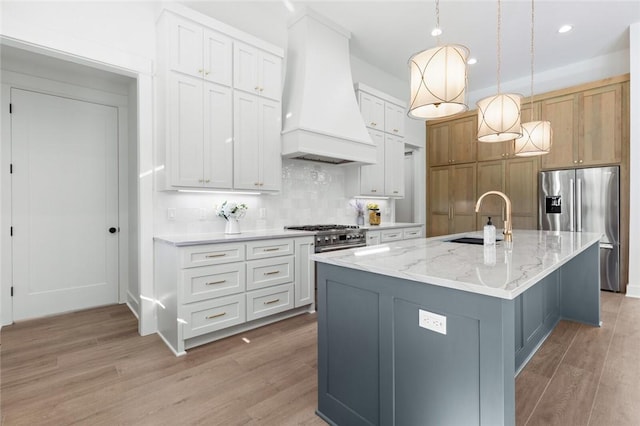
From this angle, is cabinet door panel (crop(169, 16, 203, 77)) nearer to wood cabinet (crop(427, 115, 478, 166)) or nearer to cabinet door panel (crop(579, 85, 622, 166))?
wood cabinet (crop(427, 115, 478, 166))

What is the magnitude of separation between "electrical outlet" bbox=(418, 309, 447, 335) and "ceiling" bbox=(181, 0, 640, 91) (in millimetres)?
3544

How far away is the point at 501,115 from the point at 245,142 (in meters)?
2.27

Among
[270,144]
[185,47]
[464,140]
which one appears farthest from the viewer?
[464,140]

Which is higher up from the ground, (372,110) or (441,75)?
(372,110)

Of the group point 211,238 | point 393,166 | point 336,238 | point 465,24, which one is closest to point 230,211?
point 211,238

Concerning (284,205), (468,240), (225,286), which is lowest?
(225,286)

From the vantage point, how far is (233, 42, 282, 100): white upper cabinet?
10.1 feet

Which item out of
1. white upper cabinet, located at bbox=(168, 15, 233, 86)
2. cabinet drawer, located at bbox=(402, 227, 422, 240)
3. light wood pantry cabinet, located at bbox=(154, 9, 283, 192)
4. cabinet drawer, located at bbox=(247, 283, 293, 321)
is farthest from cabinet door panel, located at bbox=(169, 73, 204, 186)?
cabinet drawer, located at bbox=(402, 227, 422, 240)

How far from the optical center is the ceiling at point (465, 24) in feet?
11.5

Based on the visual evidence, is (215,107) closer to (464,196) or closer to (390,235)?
(390,235)

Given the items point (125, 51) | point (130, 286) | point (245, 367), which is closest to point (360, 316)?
point (245, 367)

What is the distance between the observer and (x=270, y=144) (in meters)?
3.36

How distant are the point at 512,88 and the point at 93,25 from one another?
6203 mm

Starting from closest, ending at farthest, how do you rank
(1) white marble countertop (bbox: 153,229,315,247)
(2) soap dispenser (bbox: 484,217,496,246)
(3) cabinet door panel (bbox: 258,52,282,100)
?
(2) soap dispenser (bbox: 484,217,496,246), (1) white marble countertop (bbox: 153,229,315,247), (3) cabinet door panel (bbox: 258,52,282,100)
